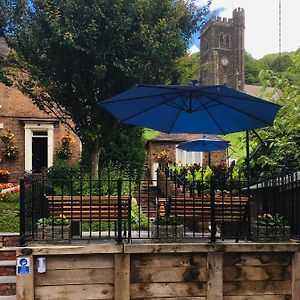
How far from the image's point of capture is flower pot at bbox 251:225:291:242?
17.4ft

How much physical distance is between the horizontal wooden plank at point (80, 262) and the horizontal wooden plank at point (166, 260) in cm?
33

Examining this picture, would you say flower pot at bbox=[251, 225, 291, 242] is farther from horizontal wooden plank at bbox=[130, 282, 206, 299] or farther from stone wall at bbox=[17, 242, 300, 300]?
horizontal wooden plank at bbox=[130, 282, 206, 299]

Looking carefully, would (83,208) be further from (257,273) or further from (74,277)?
(257,273)

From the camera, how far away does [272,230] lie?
17.7 feet

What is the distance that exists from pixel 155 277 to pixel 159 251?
35cm

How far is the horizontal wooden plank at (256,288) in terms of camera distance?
16.5 feet

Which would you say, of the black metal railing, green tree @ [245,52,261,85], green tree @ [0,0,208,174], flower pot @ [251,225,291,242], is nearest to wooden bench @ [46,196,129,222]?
the black metal railing

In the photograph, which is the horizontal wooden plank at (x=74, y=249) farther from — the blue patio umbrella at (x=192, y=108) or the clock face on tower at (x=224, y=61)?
the clock face on tower at (x=224, y=61)

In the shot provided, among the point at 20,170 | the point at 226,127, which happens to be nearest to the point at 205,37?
the point at 20,170

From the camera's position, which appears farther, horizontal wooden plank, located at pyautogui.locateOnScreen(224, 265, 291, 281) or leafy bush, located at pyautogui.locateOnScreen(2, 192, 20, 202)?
leafy bush, located at pyautogui.locateOnScreen(2, 192, 20, 202)

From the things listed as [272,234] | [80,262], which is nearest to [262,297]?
[272,234]

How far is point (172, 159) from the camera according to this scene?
61.7ft

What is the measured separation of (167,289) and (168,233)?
71 centimetres

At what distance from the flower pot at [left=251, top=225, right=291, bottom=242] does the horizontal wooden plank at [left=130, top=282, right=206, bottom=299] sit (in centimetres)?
106
